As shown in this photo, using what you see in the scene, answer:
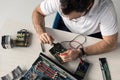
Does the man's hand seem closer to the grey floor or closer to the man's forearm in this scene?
the man's forearm

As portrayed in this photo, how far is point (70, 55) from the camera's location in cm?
125

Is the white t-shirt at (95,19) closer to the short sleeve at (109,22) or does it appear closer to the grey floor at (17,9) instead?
the short sleeve at (109,22)

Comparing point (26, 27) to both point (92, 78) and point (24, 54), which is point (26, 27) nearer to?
point (24, 54)

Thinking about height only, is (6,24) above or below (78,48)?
above

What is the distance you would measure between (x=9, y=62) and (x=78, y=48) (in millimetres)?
380

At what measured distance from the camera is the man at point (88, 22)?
118 centimetres

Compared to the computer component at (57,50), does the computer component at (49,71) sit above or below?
below

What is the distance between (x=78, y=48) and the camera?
1.31 metres

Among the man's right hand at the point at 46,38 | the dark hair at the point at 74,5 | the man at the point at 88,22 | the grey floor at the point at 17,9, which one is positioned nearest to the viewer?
the dark hair at the point at 74,5

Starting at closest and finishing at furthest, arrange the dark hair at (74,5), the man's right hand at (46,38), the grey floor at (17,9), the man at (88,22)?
A: 1. the dark hair at (74,5)
2. the man at (88,22)
3. the man's right hand at (46,38)
4. the grey floor at (17,9)

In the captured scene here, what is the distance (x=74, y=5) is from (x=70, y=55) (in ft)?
1.01

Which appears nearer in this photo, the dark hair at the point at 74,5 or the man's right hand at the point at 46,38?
the dark hair at the point at 74,5

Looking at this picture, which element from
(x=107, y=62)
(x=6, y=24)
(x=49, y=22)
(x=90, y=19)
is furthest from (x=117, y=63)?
(x=49, y=22)

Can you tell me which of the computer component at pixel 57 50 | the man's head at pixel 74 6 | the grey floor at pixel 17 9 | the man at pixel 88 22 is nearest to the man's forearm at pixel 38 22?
the man at pixel 88 22
